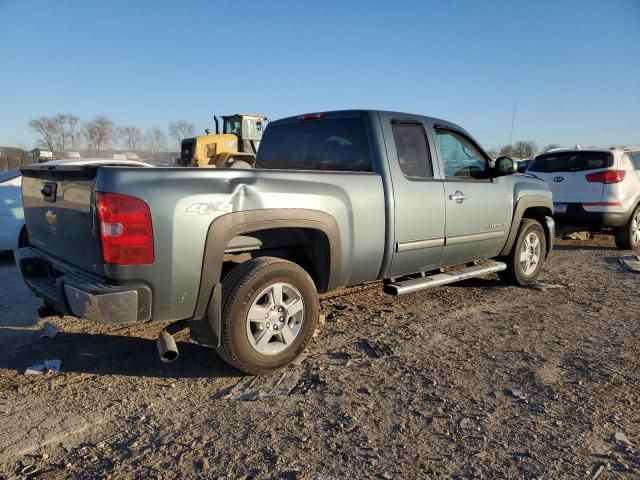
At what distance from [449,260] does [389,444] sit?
2702 millimetres

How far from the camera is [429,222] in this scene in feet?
14.8

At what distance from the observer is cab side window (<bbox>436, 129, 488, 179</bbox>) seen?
4949mm

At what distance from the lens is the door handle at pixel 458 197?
4.77m

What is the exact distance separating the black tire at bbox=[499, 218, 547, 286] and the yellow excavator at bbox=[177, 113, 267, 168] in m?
13.6

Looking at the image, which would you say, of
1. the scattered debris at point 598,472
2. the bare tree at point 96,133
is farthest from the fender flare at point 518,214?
the bare tree at point 96,133

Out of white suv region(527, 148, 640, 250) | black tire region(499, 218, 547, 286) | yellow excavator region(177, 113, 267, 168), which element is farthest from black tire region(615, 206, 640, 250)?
yellow excavator region(177, 113, 267, 168)

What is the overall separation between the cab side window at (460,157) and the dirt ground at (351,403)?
151 cm

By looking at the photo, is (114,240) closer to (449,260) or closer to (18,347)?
(18,347)

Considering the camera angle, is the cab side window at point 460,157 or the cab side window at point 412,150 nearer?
the cab side window at point 412,150

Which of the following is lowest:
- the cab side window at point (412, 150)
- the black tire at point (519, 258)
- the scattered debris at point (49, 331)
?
the scattered debris at point (49, 331)

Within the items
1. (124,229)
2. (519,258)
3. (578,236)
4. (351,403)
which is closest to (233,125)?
(578,236)

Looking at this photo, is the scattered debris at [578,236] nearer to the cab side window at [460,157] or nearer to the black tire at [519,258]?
the black tire at [519,258]

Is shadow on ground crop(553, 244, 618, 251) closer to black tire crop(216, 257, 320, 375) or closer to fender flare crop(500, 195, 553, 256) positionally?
fender flare crop(500, 195, 553, 256)

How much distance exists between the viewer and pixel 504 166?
5230 mm
